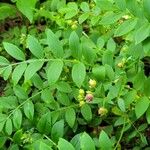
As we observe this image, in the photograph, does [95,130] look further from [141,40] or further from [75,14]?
[141,40]

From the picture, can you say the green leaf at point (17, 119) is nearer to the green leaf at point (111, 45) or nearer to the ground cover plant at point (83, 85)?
the ground cover plant at point (83, 85)

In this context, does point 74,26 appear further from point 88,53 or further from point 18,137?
point 18,137

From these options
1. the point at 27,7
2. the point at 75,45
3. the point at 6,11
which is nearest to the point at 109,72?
the point at 75,45

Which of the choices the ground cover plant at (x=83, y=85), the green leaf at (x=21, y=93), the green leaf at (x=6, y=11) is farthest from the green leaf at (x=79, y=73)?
the green leaf at (x=6, y=11)

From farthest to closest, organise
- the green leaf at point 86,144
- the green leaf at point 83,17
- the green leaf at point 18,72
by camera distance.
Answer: the green leaf at point 83,17 < the green leaf at point 18,72 < the green leaf at point 86,144

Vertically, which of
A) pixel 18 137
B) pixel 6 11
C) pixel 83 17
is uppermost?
pixel 83 17

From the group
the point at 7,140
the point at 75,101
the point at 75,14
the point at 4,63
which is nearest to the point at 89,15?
the point at 75,14

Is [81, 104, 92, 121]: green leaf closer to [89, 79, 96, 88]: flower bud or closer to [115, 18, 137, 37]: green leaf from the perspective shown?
[89, 79, 96, 88]: flower bud
